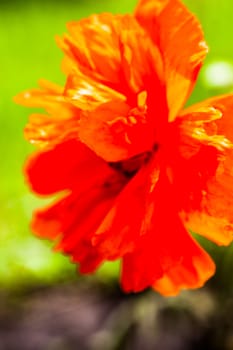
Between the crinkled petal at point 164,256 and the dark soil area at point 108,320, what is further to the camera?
the dark soil area at point 108,320

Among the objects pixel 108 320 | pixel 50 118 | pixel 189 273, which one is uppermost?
pixel 50 118

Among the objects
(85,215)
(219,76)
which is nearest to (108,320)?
(219,76)

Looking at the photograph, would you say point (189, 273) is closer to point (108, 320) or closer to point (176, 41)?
point (176, 41)

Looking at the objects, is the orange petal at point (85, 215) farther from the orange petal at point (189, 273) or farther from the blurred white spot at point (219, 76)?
the blurred white spot at point (219, 76)

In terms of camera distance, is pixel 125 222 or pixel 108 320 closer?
pixel 125 222

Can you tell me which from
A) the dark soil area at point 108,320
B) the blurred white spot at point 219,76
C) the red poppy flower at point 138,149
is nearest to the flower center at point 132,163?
the red poppy flower at point 138,149

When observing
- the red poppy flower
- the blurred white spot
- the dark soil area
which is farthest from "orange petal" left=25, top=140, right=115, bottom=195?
the dark soil area

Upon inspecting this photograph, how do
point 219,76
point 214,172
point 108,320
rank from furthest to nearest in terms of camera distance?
1. point 108,320
2. point 219,76
3. point 214,172

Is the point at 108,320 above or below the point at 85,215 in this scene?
Answer: below
